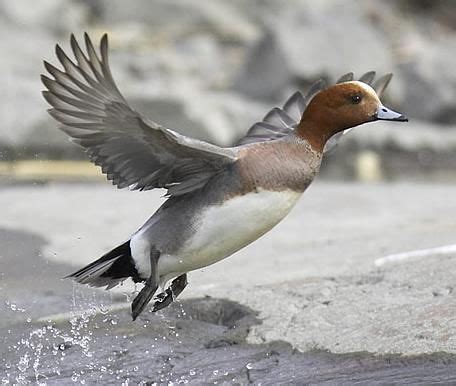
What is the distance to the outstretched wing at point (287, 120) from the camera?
15.3 feet

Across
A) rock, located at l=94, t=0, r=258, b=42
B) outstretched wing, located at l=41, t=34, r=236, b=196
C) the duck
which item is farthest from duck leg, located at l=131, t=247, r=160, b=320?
rock, located at l=94, t=0, r=258, b=42

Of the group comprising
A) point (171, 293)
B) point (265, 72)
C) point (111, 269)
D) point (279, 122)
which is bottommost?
point (171, 293)

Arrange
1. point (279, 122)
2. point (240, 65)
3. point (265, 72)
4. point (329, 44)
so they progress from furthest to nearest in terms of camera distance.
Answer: point (240, 65)
point (329, 44)
point (265, 72)
point (279, 122)

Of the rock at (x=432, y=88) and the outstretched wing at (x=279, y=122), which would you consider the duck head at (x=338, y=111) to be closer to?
the outstretched wing at (x=279, y=122)

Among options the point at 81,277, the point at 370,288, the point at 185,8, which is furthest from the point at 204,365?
the point at 185,8

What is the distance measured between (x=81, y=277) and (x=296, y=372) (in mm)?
970

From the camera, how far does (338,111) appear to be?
13.2ft

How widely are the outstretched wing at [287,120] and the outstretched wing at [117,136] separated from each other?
0.72 meters

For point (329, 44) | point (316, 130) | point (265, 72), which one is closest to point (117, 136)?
point (316, 130)

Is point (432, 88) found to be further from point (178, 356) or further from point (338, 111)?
point (178, 356)

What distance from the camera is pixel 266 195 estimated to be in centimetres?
391

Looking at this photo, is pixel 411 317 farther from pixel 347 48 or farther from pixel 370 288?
pixel 347 48

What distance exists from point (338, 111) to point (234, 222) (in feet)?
1.84

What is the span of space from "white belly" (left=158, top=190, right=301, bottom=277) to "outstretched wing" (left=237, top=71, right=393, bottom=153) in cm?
73
